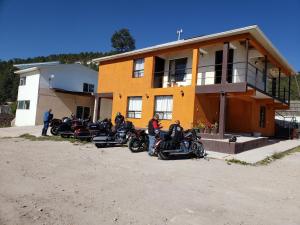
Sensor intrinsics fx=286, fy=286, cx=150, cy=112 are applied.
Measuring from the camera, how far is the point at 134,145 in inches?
472

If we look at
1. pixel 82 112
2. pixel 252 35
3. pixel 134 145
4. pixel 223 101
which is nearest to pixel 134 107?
pixel 223 101

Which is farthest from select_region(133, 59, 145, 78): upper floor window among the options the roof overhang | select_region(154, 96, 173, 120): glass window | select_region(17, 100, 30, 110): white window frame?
select_region(17, 100, 30, 110): white window frame

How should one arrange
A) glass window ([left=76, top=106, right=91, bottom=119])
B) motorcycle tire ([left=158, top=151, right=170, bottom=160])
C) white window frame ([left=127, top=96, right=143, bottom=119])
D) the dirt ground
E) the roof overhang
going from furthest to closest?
glass window ([left=76, top=106, right=91, bottom=119]) → white window frame ([left=127, top=96, right=143, bottom=119]) → the roof overhang → motorcycle tire ([left=158, top=151, right=170, bottom=160]) → the dirt ground

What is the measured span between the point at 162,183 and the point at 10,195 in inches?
130

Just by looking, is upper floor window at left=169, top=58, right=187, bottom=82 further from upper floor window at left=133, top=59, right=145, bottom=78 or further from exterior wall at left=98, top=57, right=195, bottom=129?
upper floor window at left=133, top=59, right=145, bottom=78

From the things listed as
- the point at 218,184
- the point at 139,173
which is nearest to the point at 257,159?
the point at 218,184

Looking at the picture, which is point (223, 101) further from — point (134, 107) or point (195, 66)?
point (134, 107)

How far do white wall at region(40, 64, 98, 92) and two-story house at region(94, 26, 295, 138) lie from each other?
22.8 ft

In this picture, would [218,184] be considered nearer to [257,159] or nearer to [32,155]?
[257,159]

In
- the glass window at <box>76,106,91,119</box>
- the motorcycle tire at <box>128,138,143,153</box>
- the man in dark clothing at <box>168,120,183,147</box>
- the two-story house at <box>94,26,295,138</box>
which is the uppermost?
the two-story house at <box>94,26,295,138</box>

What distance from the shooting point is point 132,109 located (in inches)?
777

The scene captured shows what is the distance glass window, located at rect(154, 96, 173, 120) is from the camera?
56.9ft

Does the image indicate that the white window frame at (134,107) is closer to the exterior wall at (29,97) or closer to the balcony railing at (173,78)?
the balcony railing at (173,78)

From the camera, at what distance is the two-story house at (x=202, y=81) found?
15289 millimetres
